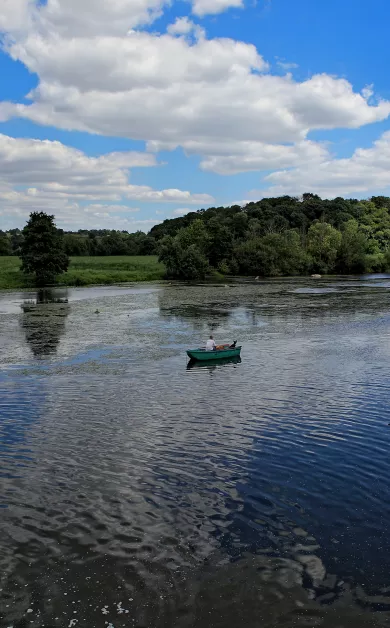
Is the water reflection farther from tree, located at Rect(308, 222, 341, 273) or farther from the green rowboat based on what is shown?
tree, located at Rect(308, 222, 341, 273)

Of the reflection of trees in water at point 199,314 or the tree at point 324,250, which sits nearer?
the reflection of trees in water at point 199,314

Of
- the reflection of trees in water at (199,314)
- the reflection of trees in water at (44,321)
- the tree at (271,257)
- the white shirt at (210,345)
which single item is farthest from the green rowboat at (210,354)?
the tree at (271,257)

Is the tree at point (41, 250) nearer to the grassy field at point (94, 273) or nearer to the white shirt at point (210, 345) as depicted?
the grassy field at point (94, 273)

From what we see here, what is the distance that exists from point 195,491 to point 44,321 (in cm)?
4489

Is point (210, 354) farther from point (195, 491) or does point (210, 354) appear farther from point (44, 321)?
point (44, 321)

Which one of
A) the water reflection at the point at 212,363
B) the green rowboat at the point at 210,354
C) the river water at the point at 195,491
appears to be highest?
Answer: the green rowboat at the point at 210,354

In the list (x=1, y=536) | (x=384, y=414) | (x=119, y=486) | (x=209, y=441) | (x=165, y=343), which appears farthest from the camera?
(x=165, y=343)

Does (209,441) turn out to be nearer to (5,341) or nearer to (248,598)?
(248,598)

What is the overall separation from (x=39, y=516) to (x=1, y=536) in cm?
124

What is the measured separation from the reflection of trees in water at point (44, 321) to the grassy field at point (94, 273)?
909 inches

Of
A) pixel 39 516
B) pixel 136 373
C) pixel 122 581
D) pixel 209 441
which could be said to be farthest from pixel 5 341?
pixel 122 581

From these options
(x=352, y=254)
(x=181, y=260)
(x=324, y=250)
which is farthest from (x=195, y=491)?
(x=352, y=254)

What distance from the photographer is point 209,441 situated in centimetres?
2058

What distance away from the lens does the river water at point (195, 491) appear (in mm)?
11297
